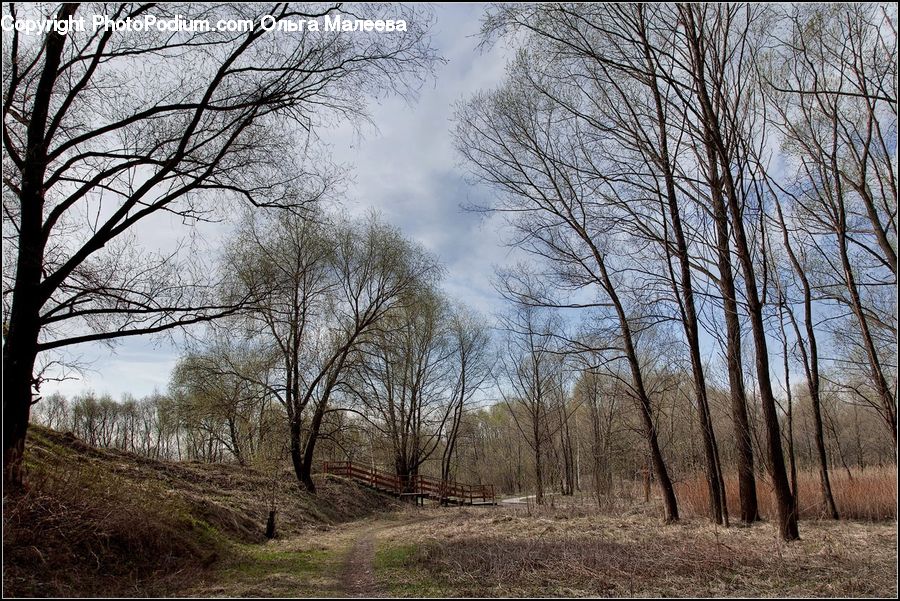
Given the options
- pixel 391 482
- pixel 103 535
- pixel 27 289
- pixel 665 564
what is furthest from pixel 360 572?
pixel 391 482

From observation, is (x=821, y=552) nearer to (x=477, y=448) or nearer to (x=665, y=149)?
(x=665, y=149)

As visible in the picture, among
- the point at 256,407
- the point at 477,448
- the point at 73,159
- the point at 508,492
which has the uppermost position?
the point at 73,159

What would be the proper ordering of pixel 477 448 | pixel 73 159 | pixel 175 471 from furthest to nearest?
pixel 477 448
pixel 175 471
pixel 73 159

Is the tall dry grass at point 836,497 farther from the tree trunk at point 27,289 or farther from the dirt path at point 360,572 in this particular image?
the tree trunk at point 27,289

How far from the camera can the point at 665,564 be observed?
6.40 meters

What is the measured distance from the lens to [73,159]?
6.72 m

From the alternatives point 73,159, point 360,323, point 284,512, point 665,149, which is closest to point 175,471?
point 284,512

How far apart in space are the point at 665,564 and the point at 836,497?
29.2 ft

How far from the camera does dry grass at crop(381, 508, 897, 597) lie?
5.55m

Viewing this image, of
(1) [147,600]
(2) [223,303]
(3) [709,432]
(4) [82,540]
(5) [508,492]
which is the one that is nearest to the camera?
(1) [147,600]

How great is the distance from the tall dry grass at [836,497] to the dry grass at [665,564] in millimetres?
2120

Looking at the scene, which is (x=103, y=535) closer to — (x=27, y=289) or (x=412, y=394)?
(x=27, y=289)

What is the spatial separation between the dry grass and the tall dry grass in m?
2.12

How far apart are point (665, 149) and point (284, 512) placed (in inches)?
552
